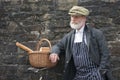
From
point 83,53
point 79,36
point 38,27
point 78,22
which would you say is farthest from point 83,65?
point 38,27

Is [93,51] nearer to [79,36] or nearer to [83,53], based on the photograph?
[83,53]

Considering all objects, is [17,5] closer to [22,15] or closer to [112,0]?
[22,15]

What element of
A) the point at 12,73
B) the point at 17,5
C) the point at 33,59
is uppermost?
the point at 17,5

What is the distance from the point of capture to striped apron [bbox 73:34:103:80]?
493 centimetres

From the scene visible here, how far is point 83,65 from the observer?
496 cm

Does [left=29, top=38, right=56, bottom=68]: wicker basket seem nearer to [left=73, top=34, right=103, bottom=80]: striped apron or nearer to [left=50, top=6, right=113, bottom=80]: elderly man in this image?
[left=50, top=6, right=113, bottom=80]: elderly man

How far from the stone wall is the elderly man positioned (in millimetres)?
507

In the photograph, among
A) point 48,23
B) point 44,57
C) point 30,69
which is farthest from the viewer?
point 48,23

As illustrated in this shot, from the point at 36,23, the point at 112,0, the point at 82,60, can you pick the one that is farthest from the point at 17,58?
the point at 112,0

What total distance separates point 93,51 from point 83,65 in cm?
25

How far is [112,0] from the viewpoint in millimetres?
6488

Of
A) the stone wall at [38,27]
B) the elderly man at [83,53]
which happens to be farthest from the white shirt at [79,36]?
the stone wall at [38,27]

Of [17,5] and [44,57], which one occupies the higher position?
[17,5]

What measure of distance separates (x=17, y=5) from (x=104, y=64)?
285 cm
